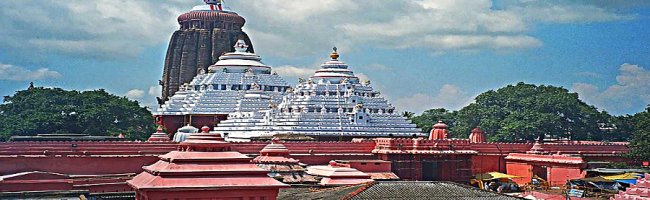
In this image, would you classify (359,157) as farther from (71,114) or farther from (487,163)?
(71,114)

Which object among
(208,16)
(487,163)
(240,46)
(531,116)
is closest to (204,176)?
(487,163)

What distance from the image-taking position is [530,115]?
200 ft

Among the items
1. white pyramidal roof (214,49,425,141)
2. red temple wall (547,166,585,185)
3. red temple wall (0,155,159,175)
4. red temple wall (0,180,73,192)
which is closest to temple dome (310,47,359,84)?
white pyramidal roof (214,49,425,141)

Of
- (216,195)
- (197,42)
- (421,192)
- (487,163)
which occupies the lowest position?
(216,195)

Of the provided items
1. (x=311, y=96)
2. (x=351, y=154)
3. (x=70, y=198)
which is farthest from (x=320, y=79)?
(x=70, y=198)

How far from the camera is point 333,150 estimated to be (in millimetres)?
40719

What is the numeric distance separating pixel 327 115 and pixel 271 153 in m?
16.1

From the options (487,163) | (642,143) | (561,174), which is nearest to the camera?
(561,174)

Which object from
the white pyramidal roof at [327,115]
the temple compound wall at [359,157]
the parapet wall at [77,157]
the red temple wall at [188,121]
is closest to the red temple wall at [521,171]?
the temple compound wall at [359,157]

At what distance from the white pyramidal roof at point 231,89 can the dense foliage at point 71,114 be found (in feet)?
8.37

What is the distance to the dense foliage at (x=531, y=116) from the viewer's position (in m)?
60.5

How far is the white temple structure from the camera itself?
54.9 meters

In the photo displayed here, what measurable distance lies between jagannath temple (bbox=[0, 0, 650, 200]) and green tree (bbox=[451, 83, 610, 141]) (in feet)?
7.88

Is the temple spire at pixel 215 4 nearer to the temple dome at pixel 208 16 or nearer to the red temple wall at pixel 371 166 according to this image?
the temple dome at pixel 208 16
